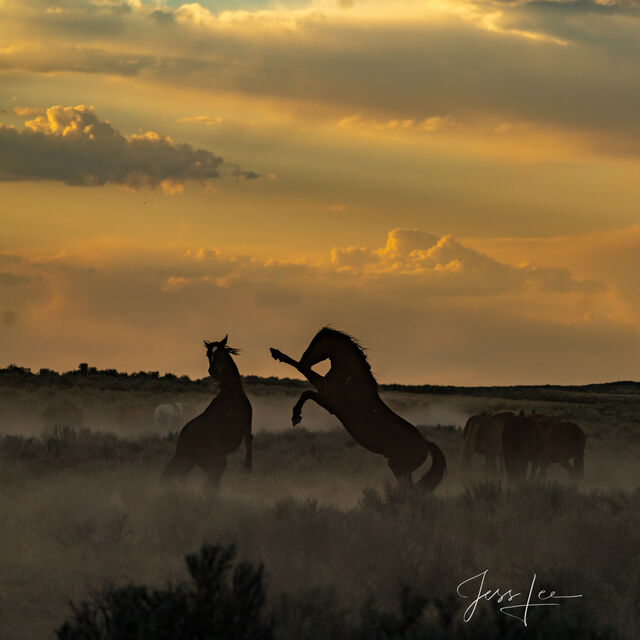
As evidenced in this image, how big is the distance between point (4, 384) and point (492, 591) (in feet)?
174

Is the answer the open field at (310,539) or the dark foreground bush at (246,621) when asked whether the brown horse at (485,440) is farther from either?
the dark foreground bush at (246,621)

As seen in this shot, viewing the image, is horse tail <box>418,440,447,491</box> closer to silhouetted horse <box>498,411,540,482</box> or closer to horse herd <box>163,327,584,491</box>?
horse herd <box>163,327,584,491</box>

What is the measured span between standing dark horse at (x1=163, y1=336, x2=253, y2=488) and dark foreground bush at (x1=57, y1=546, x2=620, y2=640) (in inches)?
287

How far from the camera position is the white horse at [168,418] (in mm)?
35906

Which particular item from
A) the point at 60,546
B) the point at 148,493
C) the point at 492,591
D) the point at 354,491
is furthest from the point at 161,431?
the point at 492,591

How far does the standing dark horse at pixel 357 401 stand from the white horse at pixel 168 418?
22.0m

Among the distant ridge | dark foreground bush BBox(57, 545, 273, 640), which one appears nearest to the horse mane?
dark foreground bush BBox(57, 545, 273, 640)

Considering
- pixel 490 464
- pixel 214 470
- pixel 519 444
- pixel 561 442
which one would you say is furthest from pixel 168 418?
pixel 214 470

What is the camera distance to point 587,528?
1170cm

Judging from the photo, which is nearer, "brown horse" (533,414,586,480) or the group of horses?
the group of horses

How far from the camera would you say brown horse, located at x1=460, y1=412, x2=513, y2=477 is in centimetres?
2025

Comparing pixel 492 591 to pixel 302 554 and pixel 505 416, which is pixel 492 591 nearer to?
pixel 302 554
